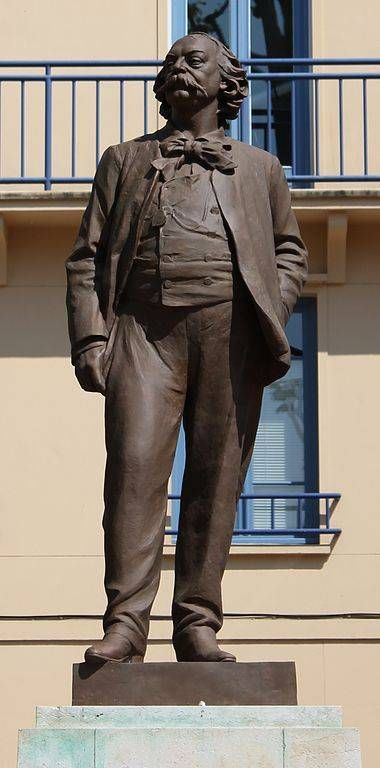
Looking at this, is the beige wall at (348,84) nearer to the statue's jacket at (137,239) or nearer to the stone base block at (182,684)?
the statue's jacket at (137,239)

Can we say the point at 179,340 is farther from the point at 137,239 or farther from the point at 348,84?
the point at 348,84

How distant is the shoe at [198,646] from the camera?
1168 centimetres

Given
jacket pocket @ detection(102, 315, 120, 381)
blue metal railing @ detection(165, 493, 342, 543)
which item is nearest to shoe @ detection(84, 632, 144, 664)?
jacket pocket @ detection(102, 315, 120, 381)

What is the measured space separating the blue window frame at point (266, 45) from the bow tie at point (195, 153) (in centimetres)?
1049

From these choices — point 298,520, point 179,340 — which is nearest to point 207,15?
point 298,520

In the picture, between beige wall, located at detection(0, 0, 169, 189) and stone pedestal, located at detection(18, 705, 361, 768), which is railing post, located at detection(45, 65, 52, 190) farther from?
stone pedestal, located at detection(18, 705, 361, 768)

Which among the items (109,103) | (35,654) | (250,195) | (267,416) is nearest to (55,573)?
(35,654)

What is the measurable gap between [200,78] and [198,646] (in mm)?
2415

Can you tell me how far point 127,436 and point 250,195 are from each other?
3.88 feet

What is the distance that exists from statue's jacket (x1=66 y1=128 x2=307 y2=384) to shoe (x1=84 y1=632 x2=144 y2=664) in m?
1.24

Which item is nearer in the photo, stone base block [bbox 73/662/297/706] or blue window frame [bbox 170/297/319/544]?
stone base block [bbox 73/662/297/706]

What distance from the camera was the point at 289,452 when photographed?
22406mm

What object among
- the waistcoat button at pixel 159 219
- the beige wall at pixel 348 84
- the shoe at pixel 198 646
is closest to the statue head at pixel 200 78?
the waistcoat button at pixel 159 219

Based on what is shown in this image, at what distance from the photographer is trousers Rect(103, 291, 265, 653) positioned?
11.8 metres
